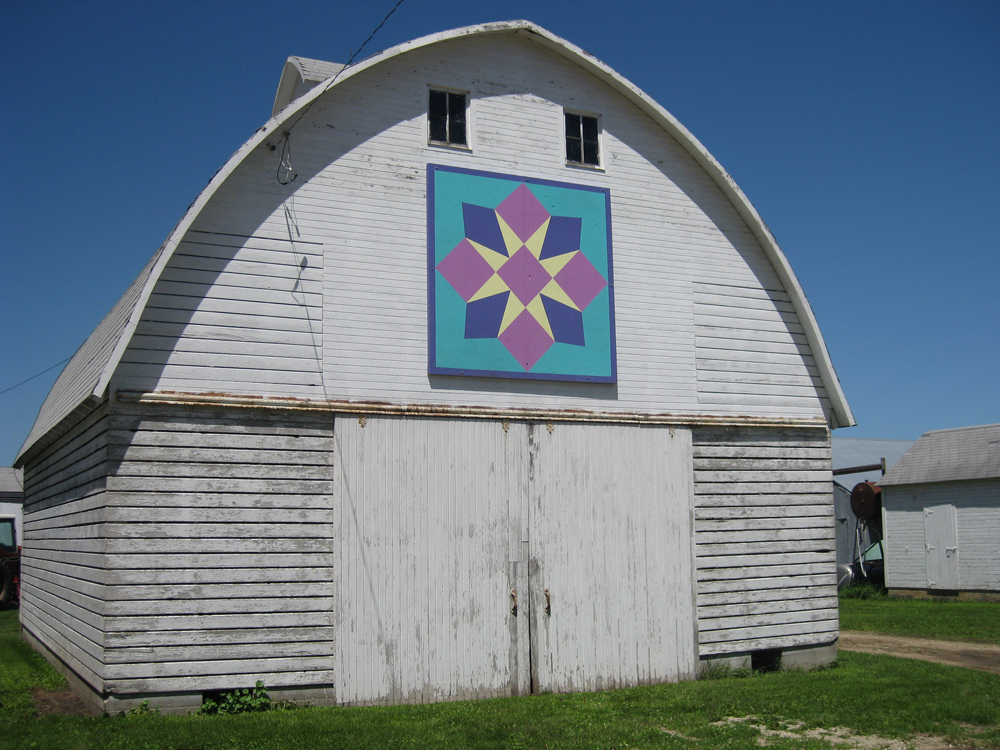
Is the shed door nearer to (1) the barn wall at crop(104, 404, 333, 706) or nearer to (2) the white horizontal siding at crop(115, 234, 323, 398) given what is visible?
(1) the barn wall at crop(104, 404, 333, 706)

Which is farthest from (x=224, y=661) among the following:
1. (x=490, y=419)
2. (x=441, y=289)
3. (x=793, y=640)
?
(x=793, y=640)

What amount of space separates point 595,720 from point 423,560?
8.53 feet

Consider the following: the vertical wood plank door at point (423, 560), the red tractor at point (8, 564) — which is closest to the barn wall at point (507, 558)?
the vertical wood plank door at point (423, 560)

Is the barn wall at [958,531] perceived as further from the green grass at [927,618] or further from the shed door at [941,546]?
the green grass at [927,618]

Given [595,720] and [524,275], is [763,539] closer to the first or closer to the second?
[595,720]

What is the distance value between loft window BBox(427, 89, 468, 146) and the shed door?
1987 cm

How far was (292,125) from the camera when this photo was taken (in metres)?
10.1

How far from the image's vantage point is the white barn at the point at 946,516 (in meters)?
23.4

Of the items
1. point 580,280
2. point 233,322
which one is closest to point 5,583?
point 233,322

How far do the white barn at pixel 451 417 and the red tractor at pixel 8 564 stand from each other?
587 inches

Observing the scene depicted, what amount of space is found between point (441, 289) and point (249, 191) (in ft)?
8.13

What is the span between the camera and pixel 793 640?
39.1ft

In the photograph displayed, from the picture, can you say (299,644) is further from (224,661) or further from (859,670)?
(859,670)

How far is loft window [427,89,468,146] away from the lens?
11.1 metres
